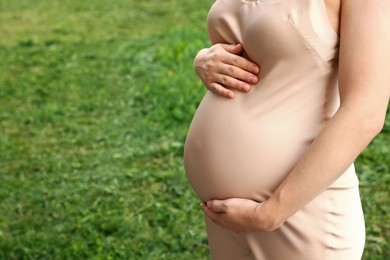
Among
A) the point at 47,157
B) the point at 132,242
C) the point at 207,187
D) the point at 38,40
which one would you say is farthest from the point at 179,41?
the point at 207,187

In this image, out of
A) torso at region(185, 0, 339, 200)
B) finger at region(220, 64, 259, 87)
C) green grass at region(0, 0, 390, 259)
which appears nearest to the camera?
torso at region(185, 0, 339, 200)

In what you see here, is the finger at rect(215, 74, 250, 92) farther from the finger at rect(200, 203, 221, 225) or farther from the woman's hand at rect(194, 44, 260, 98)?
the finger at rect(200, 203, 221, 225)

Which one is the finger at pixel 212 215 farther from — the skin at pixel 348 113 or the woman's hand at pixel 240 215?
the skin at pixel 348 113

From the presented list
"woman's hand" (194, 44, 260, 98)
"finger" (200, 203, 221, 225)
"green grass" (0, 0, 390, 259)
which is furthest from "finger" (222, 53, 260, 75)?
"green grass" (0, 0, 390, 259)

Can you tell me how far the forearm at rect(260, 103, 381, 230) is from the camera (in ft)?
4.80

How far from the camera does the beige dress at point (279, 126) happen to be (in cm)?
153

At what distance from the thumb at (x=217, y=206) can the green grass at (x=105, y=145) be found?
6.54 feet

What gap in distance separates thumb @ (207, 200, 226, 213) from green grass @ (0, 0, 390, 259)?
199cm

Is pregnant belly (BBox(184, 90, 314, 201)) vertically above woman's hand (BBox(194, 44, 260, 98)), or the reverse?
woman's hand (BBox(194, 44, 260, 98))

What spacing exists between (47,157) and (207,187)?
133 inches

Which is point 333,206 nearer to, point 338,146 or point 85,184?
point 338,146

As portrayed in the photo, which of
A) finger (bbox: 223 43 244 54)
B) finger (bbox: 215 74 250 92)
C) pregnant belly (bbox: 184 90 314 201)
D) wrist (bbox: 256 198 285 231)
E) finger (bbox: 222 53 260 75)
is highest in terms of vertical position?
finger (bbox: 223 43 244 54)

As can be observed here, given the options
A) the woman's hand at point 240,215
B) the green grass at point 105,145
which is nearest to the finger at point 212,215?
the woman's hand at point 240,215

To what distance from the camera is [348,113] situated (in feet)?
4.76
